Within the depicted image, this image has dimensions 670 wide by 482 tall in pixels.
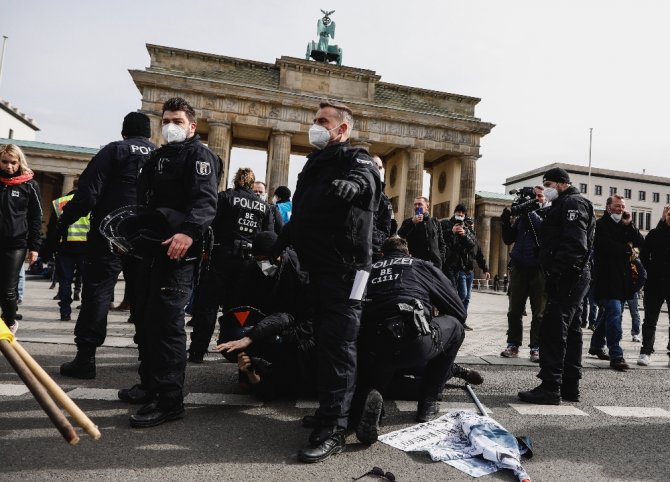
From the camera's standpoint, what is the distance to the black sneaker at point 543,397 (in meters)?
4.21

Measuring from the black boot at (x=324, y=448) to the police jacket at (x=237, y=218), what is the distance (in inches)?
124

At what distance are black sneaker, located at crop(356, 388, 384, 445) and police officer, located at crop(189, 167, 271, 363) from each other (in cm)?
263

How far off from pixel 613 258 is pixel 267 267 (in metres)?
5.18

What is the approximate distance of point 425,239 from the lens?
25.8 feet

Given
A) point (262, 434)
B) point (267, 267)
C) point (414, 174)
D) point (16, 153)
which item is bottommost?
point (262, 434)

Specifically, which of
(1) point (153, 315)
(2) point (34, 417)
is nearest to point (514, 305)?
(1) point (153, 315)

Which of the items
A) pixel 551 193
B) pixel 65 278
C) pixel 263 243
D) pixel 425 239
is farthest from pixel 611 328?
→ pixel 65 278

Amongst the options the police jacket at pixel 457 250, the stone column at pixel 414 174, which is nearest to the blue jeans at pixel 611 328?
the police jacket at pixel 457 250

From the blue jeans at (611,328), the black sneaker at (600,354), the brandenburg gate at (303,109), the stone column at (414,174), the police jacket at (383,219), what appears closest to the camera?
the police jacket at (383,219)

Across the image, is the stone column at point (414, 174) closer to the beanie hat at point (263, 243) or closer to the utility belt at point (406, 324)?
the beanie hat at point (263, 243)

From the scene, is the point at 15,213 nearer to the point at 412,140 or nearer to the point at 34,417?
the point at 34,417

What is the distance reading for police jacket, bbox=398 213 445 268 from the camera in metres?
7.87

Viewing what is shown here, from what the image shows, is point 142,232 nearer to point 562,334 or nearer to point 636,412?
point 562,334

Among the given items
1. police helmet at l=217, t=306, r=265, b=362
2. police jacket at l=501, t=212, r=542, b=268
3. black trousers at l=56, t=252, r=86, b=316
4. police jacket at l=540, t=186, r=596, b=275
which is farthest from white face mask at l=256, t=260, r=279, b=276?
black trousers at l=56, t=252, r=86, b=316
